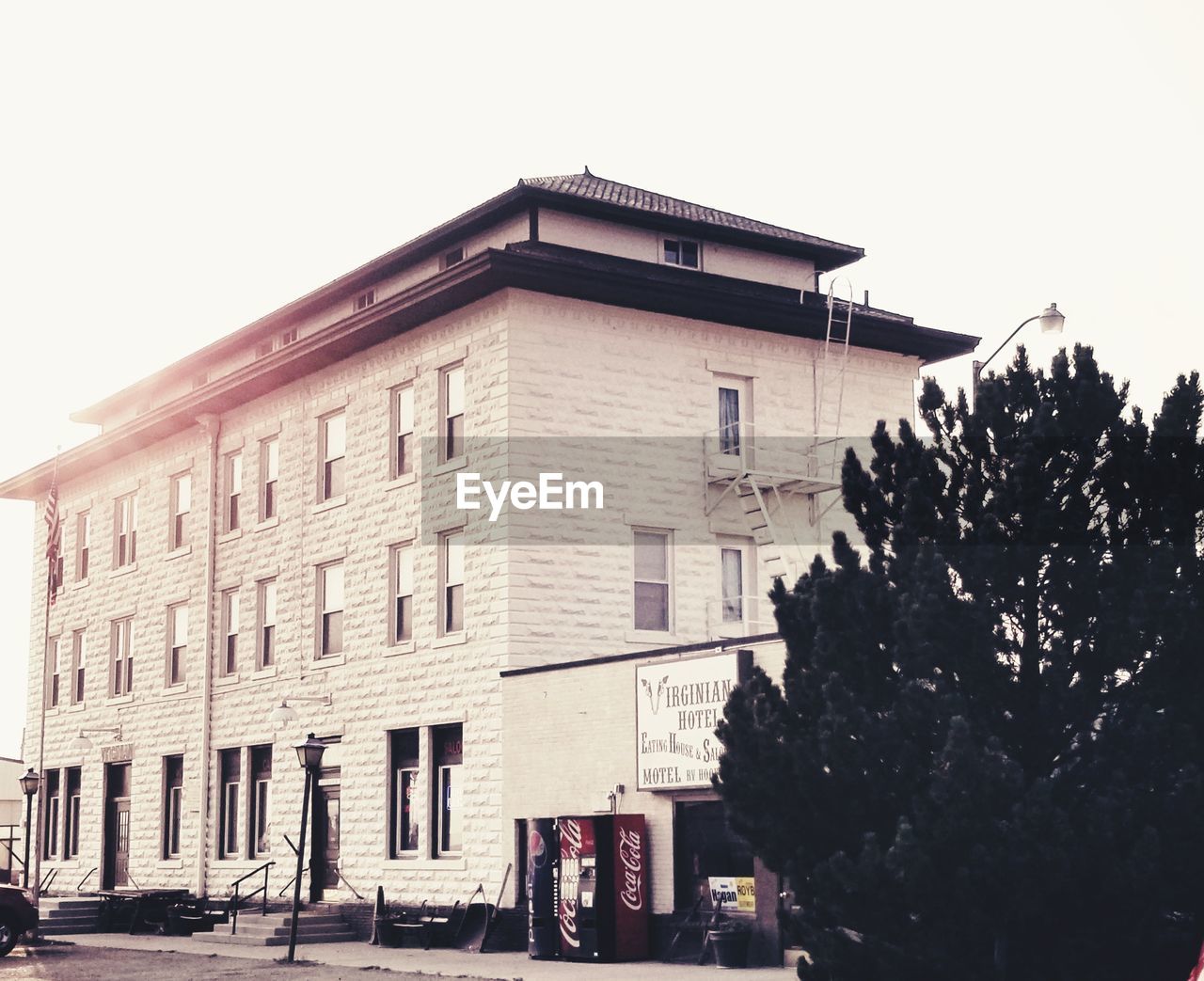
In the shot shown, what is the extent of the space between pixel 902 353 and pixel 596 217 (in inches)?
265

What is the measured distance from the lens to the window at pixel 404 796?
29406 mm

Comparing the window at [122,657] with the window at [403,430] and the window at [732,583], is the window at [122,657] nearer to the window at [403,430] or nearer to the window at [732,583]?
the window at [403,430]

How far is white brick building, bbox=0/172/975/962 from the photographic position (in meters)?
27.7

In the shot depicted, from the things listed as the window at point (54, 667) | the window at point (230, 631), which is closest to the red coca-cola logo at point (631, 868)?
the window at point (230, 631)

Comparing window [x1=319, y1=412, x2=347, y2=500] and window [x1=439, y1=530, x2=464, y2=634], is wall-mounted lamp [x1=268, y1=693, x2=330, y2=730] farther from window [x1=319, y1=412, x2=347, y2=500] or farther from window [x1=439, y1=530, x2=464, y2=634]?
window [x1=319, y1=412, x2=347, y2=500]

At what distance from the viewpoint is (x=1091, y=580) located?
500 inches

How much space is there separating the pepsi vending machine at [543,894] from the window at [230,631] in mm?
13373

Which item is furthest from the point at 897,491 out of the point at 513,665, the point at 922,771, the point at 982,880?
the point at 513,665

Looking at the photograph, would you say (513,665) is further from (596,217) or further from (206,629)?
(206,629)

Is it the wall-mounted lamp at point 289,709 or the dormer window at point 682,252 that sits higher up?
the dormer window at point 682,252

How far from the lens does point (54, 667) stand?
4388 cm

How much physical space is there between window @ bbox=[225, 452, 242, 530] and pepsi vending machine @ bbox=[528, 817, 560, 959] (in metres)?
14.3

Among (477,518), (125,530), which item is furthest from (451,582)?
(125,530)

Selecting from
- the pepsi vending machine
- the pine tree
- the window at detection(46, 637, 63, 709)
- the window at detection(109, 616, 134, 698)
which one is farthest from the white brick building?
the pine tree
